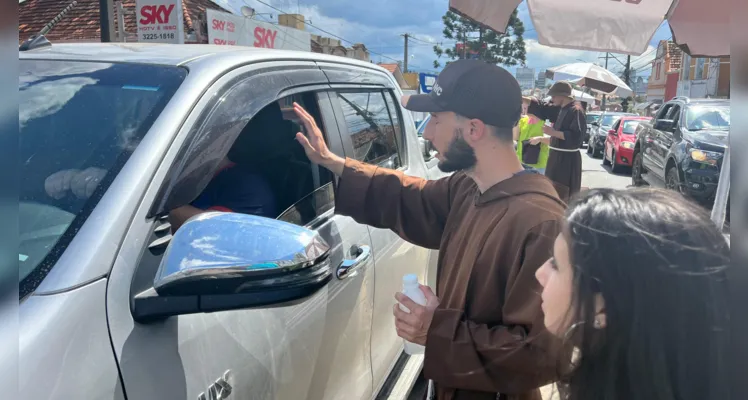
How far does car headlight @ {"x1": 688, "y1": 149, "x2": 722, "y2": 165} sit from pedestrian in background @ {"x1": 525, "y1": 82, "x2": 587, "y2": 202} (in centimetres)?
272

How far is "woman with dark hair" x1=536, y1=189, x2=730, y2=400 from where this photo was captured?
919mm

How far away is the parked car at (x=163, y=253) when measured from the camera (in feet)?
3.80

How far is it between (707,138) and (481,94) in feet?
26.9

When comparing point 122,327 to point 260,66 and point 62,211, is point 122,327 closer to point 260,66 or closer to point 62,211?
point 62,211

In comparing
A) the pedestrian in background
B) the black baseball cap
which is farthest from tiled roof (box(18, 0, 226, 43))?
the black baseball cap

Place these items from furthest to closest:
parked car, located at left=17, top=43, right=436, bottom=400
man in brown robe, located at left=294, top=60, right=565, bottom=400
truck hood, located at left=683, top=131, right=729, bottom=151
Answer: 1. truck hood, located at left=683, top=131, right=729, bottom=151
2. man in brown robe, located at left=294, top=60, right=565, bottom=400
3. parked car, located at left=17, top=43, right=436, bottom=400

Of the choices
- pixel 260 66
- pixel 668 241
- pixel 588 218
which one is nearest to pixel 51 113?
pixel 260 66

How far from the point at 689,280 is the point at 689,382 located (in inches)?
6.7

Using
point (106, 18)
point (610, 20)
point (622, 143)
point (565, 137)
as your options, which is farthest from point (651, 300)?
point (622, 143)

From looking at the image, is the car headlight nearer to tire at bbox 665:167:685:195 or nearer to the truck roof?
tire at bbox 665:167:685:195

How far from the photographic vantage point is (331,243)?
216cm

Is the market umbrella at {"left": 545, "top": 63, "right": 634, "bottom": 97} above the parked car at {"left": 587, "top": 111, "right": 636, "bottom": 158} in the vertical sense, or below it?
above

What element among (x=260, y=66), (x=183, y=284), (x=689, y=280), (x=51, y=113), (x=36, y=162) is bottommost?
(x=183, y=284)

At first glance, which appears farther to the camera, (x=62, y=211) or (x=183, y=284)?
(x=62, y=211)
